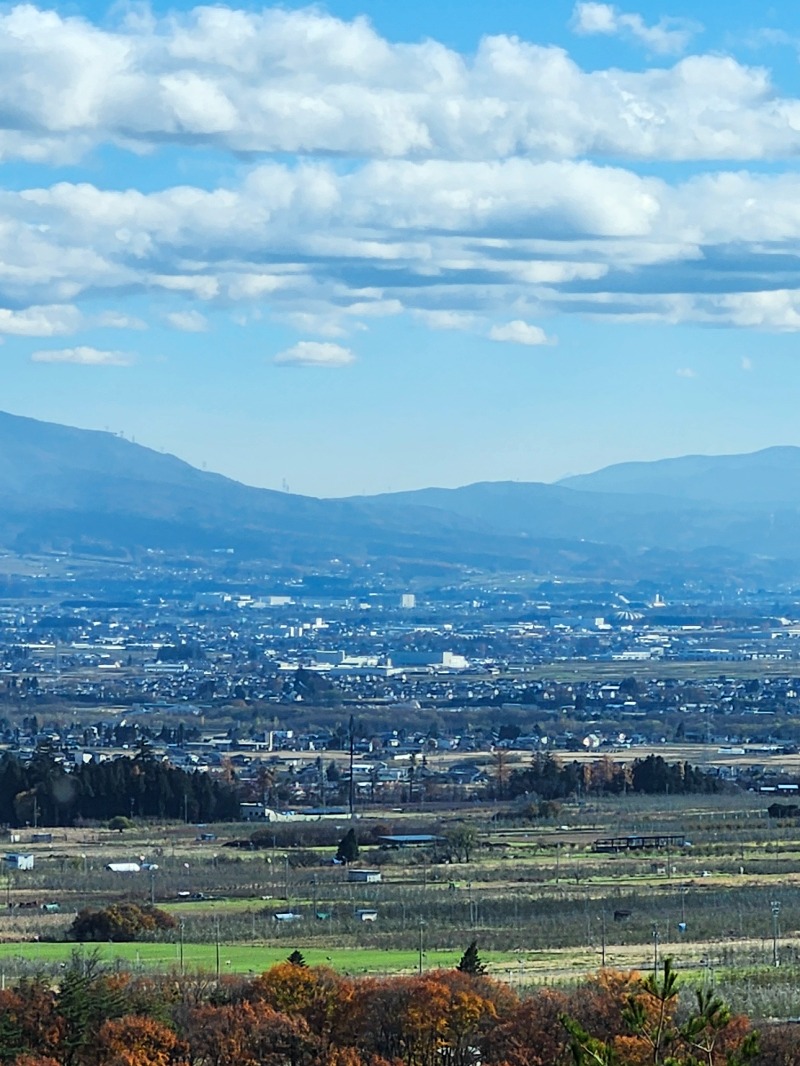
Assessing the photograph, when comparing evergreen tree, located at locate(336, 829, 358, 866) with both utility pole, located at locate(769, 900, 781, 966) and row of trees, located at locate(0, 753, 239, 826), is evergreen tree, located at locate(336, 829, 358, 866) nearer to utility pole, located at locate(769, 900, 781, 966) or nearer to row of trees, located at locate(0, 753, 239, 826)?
utility pole, located at locate(769, 900, 781, 966)

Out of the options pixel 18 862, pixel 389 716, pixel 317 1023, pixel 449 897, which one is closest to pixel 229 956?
pixel 449 897

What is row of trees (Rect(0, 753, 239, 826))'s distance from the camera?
8025cm

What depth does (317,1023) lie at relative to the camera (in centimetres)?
3145

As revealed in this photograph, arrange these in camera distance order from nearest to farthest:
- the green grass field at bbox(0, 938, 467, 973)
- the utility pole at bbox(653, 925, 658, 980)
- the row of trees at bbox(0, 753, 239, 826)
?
the utility pole at bbox(653, 925, 658, 980) → the green grass field at bbox(0, 938, 467, 973) → the row of trees at bbox(0, 753, 239, 826)

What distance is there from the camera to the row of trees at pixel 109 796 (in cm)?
8025

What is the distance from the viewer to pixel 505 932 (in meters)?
45.8

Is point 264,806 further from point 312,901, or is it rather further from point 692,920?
point 692,920

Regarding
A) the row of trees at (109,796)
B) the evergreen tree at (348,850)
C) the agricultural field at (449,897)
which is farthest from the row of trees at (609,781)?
the evergreen tree at (348,850)

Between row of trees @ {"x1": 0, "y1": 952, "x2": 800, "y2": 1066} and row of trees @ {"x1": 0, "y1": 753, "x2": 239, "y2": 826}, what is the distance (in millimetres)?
47474

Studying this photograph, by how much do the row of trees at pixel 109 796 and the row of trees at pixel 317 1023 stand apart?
1869 inches

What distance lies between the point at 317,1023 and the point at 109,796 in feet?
166

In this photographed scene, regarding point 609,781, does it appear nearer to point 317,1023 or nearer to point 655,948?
point 655,948

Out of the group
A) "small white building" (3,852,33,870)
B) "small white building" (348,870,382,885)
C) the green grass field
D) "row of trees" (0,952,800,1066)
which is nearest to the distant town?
"small white building" (3,852,33,870)

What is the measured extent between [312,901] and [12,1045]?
72.2 feet
